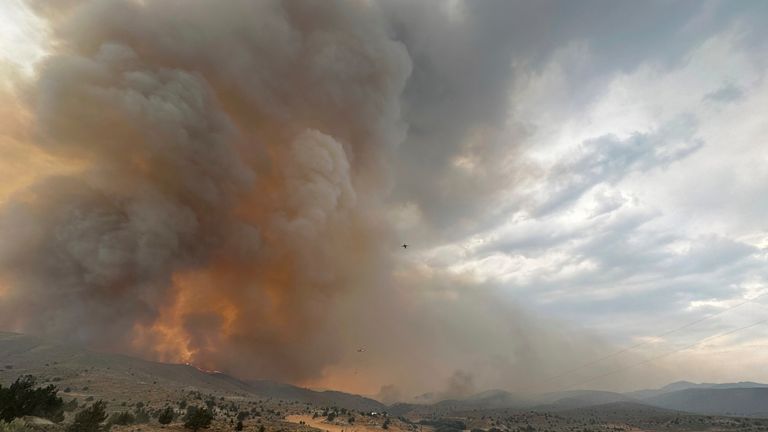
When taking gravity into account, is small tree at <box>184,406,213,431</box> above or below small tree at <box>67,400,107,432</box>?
below

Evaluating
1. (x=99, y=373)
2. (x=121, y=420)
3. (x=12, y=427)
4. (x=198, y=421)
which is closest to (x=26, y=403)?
(x=121, y=420)

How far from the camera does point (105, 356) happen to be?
64.8m

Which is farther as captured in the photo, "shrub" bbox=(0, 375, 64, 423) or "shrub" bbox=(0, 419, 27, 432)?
"shrub" bbox=(0, 375, 64, 423)

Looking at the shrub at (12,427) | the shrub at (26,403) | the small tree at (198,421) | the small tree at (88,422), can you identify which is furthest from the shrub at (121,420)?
the shrub at (12,427)

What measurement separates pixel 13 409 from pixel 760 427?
3649 inches

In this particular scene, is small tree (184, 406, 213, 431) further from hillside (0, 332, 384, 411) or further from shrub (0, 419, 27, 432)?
hillside (0, 332, 384, 411)

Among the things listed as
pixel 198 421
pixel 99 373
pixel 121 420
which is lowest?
pixel 198 421

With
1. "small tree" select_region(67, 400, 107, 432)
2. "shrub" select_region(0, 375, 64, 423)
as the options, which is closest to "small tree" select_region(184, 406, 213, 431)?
"small tree" select_region(67, 400, 107, 432)

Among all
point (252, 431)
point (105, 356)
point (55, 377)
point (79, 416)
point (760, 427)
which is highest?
point (105, 356)

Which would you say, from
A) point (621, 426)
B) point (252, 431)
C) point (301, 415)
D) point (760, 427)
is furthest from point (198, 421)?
point (760, 427)

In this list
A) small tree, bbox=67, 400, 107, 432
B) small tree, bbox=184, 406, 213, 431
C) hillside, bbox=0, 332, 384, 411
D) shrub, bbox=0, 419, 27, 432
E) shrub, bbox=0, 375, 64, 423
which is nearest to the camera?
shrub, bbox=0, 419, 27, 432

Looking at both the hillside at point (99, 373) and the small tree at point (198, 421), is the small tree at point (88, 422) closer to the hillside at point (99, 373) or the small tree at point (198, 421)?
the small tree at point (198, 421)

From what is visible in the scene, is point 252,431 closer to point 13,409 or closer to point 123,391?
point 13,409

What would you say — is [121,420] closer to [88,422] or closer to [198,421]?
[88,422]
